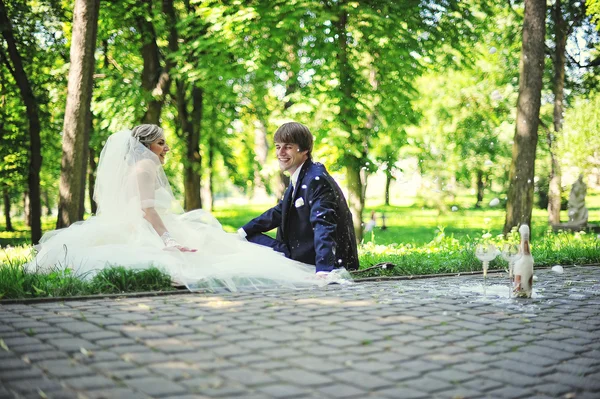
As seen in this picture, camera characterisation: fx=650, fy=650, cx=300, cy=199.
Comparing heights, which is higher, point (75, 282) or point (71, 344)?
point (75, 282)

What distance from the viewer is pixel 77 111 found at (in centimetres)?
1064

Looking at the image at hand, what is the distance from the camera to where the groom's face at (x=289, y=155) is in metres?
7.77

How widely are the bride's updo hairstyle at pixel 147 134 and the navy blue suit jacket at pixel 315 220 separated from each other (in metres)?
1.75

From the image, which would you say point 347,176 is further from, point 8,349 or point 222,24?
point 8,349

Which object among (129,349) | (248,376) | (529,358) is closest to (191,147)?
(129,349)

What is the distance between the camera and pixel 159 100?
18359 mm

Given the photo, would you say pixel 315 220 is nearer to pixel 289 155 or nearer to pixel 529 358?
pixel 289 155

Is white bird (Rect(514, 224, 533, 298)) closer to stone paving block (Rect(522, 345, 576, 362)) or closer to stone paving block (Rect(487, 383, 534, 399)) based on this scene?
stone paving block (Rect(522, 345, 576, 362))

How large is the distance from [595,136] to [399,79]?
1071cm

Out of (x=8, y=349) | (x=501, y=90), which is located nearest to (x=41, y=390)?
(x=8, y=349)

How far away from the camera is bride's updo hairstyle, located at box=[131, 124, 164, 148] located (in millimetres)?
7895

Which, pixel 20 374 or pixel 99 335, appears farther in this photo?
pixel 99 335

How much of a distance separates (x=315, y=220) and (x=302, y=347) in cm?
325

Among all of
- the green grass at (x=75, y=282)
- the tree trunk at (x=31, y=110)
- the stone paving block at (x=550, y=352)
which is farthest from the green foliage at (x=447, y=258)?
the tree trunk at (x=31, y=110)
